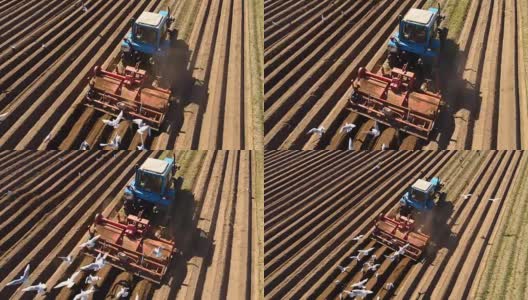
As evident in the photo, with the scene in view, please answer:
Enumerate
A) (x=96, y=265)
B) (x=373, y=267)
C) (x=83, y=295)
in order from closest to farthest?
(x=83, y=295), (x=96, y=265), (x=373, y=267)

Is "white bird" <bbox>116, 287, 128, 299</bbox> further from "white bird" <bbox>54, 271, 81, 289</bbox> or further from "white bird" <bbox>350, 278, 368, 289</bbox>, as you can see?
"white bird" <bbox>350, 278, 368, 289</bbox>

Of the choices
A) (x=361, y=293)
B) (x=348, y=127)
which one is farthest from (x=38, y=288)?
(x=348, y=127)

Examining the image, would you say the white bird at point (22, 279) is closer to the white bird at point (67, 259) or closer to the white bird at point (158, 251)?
the white bird at point (67, 259)

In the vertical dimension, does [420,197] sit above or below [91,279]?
above

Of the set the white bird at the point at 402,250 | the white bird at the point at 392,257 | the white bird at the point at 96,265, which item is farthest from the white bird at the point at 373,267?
the white bird at the point at 96,265

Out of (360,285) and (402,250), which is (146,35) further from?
(402,250)

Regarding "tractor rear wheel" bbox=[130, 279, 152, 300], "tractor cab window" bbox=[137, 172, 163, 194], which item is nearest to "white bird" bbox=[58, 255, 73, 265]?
"tractor rear wheel" bbox=[130, 279, 152, 300]
